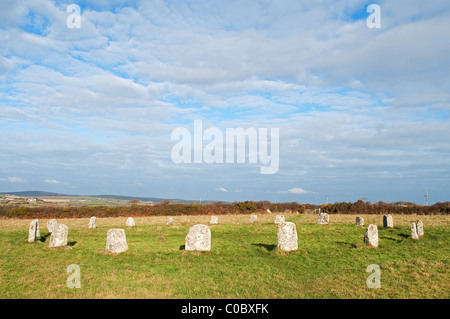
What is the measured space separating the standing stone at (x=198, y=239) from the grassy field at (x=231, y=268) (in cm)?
50

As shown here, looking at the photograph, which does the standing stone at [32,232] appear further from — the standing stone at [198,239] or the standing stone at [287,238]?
the standing stone at [287,238]

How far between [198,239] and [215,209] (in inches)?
1349

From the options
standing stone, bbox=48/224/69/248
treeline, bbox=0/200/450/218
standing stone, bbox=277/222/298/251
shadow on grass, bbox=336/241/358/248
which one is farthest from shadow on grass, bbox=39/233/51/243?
treeline, bbox=0/200/450/218

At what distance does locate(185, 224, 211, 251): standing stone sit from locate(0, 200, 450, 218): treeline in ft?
101

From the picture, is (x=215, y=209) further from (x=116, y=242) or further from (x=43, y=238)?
(x=116, y=242)

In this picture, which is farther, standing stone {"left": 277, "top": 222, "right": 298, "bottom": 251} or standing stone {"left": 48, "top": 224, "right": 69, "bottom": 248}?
standing stone {"left": 48, "top": 224, "right": 69, "bottom": 248}

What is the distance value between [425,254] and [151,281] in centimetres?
1211

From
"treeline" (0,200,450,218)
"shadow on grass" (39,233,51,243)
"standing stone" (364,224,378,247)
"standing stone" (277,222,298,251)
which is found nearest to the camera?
"standing stone" (277,222,298,251)

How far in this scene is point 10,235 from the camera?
67.4 feet

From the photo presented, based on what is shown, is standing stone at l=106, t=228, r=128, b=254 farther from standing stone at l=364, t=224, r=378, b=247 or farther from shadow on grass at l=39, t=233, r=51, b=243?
standing stone at l=364, t=224, r=378, b=247

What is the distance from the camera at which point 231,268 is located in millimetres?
11672

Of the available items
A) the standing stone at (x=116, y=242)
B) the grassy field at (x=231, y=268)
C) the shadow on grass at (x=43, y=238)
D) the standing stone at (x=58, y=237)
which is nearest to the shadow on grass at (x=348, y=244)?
the grassy field at (x=231, y=268)

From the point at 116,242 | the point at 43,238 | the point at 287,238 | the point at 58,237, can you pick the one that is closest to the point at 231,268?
the point at 287,238

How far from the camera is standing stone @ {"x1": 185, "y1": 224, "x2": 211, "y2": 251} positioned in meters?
14.4
